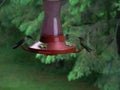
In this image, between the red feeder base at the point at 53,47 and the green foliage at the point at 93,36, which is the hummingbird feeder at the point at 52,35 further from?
the green foliage at the point at 93,36

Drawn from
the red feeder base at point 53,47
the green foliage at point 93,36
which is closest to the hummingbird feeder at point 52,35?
the red feeder base at point 53,47

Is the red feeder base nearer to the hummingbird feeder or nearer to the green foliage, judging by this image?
the hummingbird feeder

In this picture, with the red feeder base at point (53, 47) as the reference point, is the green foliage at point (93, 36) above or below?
below

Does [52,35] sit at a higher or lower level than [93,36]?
higher

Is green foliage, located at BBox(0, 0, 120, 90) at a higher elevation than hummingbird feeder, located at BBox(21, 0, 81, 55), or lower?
lower

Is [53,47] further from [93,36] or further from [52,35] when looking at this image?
[93,36]

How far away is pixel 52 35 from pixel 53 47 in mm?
96

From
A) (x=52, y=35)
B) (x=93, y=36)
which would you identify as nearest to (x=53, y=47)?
(x=52, y=35)

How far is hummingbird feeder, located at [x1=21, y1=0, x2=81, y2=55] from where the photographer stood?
2615mm

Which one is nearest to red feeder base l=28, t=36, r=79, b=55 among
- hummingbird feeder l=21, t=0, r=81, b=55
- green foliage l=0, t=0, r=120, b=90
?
hummingbird feeder l=21, t=0, r=81, b=55

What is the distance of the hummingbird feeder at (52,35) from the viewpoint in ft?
8.58

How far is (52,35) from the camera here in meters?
2.65

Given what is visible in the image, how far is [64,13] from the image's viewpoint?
7.44 m

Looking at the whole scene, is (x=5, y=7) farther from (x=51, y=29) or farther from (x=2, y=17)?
(x=51, y=29)
